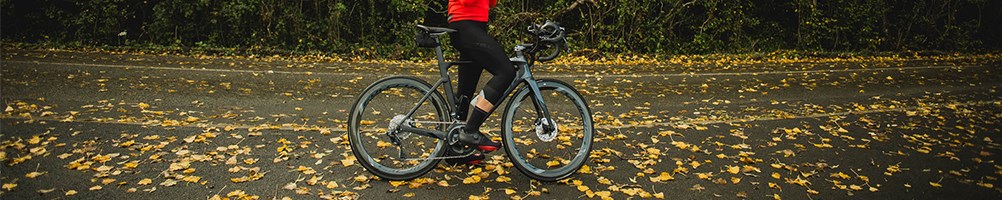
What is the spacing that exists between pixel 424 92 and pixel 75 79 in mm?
7745

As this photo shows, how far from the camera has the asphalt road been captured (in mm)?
4445

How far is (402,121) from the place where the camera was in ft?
14.6

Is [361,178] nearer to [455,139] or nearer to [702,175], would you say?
[455,139]

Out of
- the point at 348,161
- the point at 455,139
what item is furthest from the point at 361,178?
→ the point at 455,139

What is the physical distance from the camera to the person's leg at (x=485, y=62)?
4.18 metres

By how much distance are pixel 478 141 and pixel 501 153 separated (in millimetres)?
969

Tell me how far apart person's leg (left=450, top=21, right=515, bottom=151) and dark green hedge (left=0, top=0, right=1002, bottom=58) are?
11.0 metres

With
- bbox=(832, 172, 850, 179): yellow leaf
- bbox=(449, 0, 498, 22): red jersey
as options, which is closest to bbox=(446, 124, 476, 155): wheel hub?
bbox=(449, 0, 498, 22): red jersey

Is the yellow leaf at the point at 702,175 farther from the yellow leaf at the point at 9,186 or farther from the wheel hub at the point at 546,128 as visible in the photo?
the yellow leaf at the point at 9,186

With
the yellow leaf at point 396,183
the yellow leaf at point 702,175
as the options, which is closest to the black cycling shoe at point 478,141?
the yellow leaf at point 396,183

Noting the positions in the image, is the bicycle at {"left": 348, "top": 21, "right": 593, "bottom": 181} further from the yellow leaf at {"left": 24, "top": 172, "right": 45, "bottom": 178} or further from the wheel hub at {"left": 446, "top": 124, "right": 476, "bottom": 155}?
the yellow leaf at {"left": 24, "top": 172, "right": 45, "bottom": 178}

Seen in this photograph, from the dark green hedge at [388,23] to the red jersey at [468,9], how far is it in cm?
1098

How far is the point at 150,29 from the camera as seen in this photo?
1576 cm

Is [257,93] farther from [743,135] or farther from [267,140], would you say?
[743,135]
